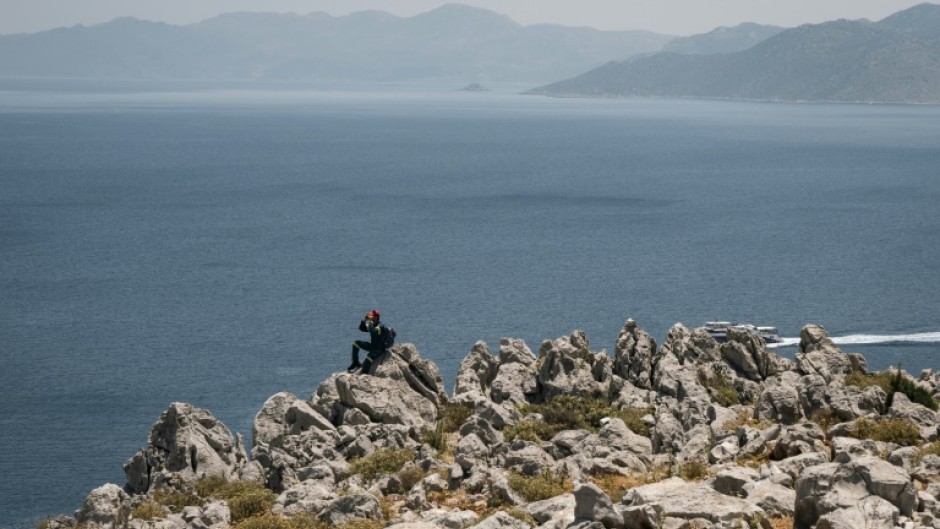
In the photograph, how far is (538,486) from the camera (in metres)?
28.3

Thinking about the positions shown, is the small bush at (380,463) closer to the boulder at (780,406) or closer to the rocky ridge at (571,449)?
the rocky ridge at (571,449)

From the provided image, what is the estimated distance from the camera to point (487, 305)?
113188 mm

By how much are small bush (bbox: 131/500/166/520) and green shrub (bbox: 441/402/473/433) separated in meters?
10.7

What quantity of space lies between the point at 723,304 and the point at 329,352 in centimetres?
3949

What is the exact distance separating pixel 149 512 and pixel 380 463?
5.92 meters

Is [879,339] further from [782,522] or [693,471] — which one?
[782,522]

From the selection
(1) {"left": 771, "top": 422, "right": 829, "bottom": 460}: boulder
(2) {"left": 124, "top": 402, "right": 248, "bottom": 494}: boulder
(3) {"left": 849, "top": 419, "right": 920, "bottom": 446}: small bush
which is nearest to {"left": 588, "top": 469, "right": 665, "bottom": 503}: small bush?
(1) {"left": 771, "top": 422, "right": 829, "bottom": 460}: boulder

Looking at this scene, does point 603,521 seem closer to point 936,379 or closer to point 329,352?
point 936,379

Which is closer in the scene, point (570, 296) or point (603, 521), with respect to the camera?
point (603, 521)

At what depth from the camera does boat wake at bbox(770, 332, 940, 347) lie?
325 ft

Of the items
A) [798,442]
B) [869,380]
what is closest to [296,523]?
[798,442]

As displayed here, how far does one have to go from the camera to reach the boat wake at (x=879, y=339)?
98.9 metres

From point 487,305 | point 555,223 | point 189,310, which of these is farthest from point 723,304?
point 555,223

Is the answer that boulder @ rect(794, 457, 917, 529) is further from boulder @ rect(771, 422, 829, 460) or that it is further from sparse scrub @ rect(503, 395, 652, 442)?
sparse scrub @ rect(503, 395, 652, 442)
